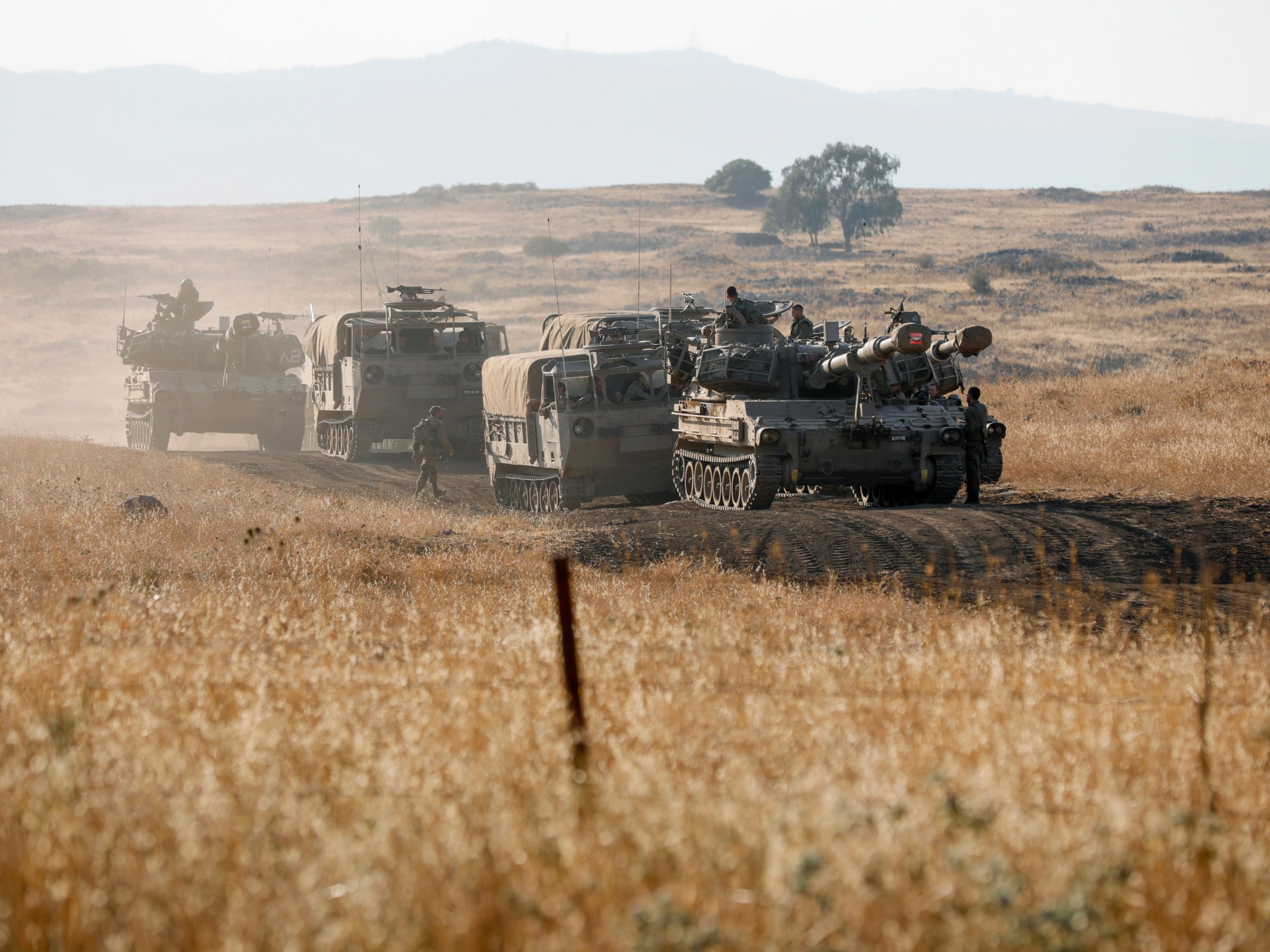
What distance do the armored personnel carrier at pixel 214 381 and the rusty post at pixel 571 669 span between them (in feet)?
90.6

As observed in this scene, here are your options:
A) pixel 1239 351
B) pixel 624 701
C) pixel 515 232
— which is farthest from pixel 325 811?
pixel 515 232

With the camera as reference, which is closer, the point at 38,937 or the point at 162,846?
the point at 38,937

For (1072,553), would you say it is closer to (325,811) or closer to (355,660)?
(355,660)

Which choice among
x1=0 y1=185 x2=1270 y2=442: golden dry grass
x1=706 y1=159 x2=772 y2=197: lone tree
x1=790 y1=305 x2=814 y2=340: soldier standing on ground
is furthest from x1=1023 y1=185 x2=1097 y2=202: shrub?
x1=790 y1=305 x2=814 y2=340: soldier standing on ground

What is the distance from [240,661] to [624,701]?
2.21m

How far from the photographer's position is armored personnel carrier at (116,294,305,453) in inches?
1233

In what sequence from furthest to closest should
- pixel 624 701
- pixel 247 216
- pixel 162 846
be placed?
pixel 247 216
pixel 624 701
pixel 162 846

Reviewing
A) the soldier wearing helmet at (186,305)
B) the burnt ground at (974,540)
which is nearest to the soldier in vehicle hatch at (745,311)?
the burnt ground at (974,540)

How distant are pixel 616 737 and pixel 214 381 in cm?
2808

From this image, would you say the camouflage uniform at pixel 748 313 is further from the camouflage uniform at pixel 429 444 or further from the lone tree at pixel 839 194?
the lone tree at pixel 839 194

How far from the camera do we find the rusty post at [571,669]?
522cm

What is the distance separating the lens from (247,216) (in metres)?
103

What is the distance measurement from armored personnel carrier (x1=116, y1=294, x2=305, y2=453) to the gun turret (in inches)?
667

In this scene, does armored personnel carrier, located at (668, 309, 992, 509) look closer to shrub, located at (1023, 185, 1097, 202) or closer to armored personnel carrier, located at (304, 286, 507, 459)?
armored personnel carrier, located at (304, 286, 507, 459)
